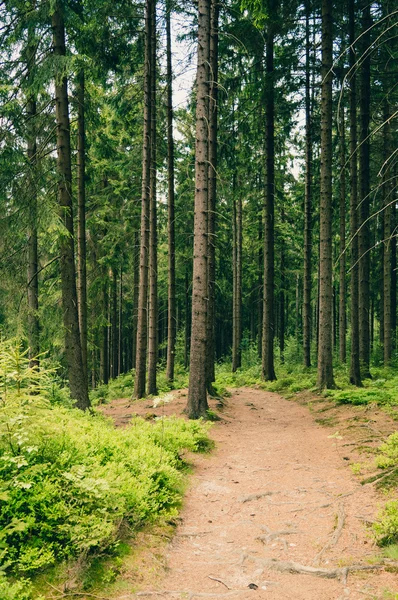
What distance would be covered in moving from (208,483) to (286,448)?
2.53 meters

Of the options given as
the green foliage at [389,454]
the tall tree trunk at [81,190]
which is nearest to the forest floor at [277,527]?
the green foliage at [389,454]

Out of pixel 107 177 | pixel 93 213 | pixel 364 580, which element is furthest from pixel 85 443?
pixel 107 177

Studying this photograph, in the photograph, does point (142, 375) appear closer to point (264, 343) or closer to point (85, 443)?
point (264, 343)

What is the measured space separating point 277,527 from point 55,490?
262 centimetres

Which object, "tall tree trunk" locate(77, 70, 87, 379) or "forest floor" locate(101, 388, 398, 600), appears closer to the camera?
"forest floor" locate(101, 388, 398, 600)

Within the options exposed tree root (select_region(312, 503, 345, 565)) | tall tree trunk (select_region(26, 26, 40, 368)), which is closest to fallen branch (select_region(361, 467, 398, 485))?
exposed tree root (select_region(312, 503, 345, 565))

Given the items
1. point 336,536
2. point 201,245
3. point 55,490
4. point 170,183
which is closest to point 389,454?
point 336,536

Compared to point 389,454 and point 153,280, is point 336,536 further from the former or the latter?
point 153,280

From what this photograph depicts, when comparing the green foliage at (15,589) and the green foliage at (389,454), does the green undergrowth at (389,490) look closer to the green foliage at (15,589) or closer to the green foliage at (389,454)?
the green foliage at (389,454)

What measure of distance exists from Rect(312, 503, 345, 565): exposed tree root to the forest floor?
10 mm

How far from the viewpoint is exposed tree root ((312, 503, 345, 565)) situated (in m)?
4.03

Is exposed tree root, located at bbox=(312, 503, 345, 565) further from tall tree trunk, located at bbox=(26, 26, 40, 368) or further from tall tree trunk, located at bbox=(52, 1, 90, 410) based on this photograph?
tall tree trunk, located at bbox=(52, 1, 90, 410)

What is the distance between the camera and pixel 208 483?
6344mm

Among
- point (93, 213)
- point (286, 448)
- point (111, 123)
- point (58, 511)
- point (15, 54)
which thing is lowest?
point (286, 448)
